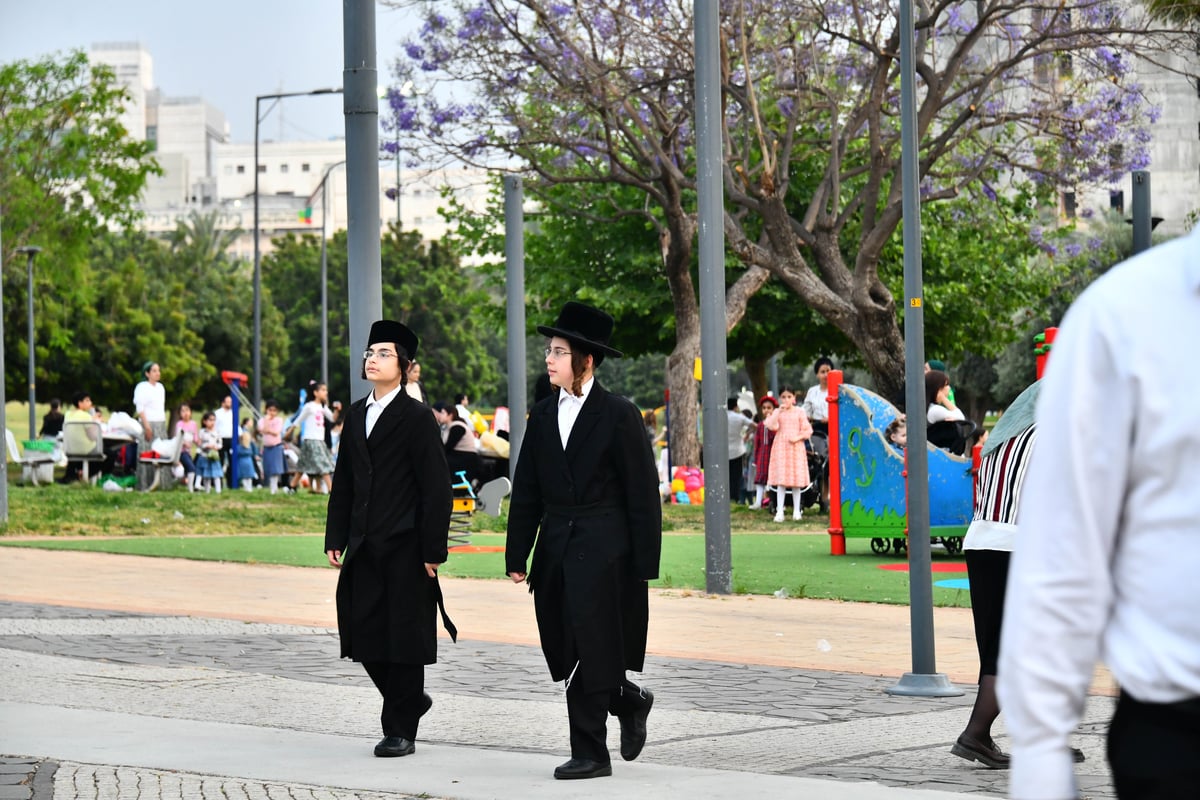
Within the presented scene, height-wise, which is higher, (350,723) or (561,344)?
(561,344)

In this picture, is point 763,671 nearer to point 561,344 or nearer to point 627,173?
point 561,344

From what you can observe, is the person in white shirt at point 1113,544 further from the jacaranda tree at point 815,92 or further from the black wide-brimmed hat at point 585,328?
the jacaranda tree at point 815,92

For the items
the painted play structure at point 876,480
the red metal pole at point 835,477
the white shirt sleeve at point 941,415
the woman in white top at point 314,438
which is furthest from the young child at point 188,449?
the white shirt sleeve at point 941,415

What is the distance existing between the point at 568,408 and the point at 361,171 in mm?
2115

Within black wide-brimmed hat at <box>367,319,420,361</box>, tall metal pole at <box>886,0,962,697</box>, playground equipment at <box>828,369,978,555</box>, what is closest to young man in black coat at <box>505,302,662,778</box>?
black wide-brimmed hat at <box>367,319,420,361</box>

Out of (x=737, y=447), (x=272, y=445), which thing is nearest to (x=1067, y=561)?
(x=737, y=447)

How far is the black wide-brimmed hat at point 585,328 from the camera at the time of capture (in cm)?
693

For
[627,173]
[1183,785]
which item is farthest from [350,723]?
[627,173]

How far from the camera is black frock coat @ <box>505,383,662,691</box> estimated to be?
6.58m

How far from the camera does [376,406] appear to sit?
727 centimetres

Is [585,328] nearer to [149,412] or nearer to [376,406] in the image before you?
[376,406]

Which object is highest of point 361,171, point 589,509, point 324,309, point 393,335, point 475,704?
point 324,309

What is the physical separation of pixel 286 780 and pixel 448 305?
68.8m

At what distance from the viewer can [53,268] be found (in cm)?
2738
